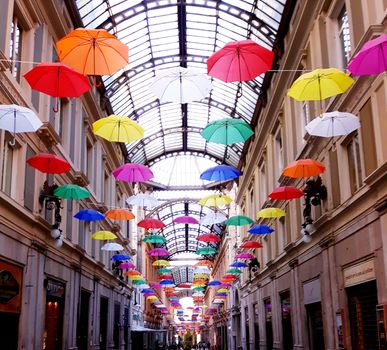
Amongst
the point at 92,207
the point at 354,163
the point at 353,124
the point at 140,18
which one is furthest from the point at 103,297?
the point at 353,124

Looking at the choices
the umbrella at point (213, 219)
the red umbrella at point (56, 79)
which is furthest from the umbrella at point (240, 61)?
the umbrella at point (213, 219)

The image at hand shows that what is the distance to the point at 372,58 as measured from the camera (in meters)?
8.73

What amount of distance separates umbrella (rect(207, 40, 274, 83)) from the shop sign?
5.09 m

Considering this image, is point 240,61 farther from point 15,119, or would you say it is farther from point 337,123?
point 15,119

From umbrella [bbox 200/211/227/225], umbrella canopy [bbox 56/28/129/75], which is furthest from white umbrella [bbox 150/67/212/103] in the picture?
umbrella [bbox 200/211/227/225]

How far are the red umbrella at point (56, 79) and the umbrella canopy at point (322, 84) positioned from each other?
425 cm

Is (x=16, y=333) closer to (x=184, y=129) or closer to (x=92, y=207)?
(x=92, y=207)

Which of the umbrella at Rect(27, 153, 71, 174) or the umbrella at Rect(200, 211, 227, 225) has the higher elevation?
the umbrella at Rect(200, 211, 227, 225)

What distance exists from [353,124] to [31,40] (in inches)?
367

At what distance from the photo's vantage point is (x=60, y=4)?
18922 mm

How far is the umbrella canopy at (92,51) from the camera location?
406 inches

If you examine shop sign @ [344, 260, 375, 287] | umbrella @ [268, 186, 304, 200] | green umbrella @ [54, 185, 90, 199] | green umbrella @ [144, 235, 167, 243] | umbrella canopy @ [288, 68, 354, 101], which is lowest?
shop sign @ [344, 260, 375, 287]

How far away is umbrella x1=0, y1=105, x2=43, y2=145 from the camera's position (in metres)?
11.3

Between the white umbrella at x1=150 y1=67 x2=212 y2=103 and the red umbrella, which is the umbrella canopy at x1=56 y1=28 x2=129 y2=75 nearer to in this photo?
the red umbrella
